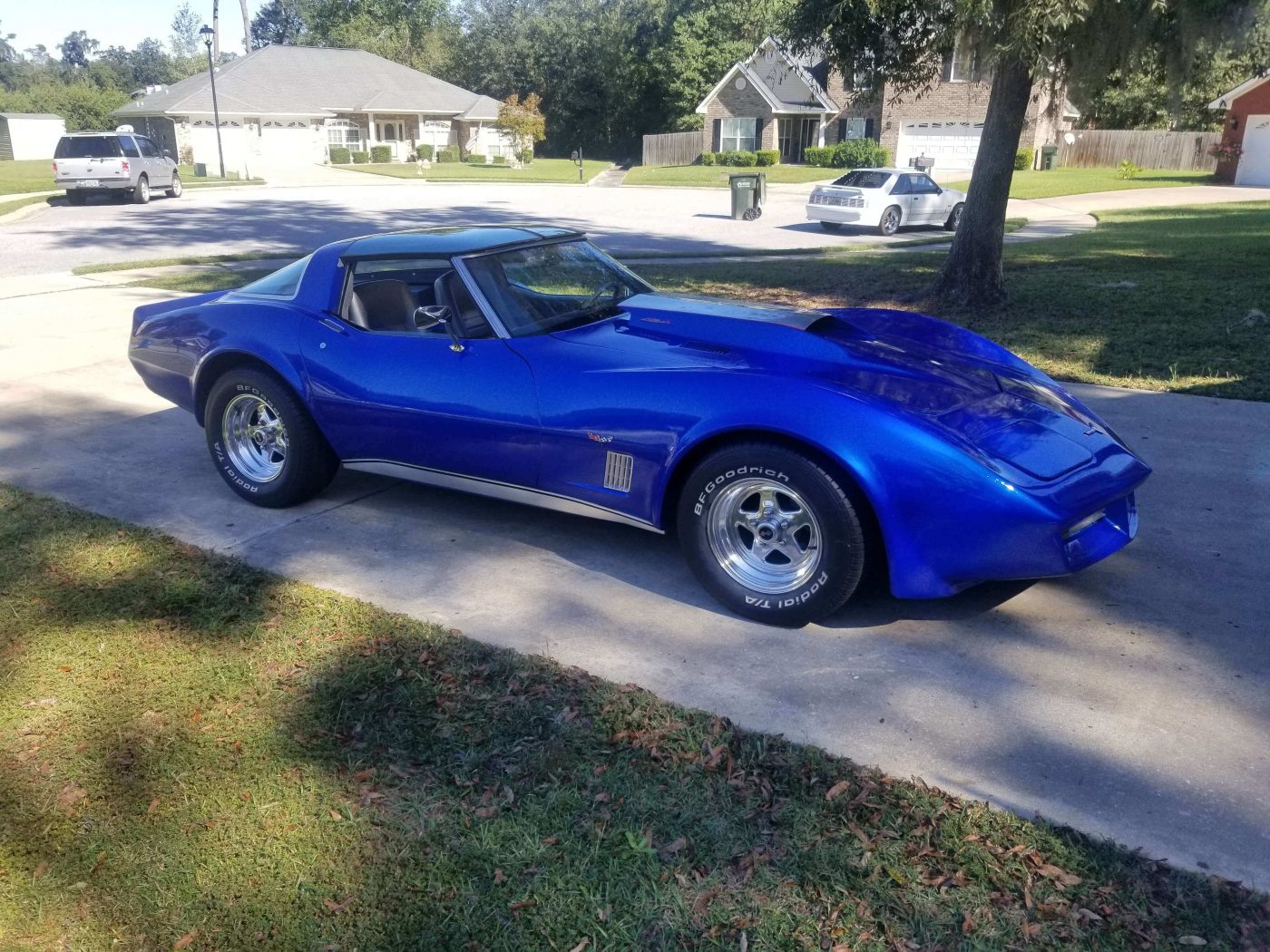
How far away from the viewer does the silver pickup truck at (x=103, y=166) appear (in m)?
27.5

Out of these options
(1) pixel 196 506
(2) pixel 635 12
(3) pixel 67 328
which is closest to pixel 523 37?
(2) pixel 635 12

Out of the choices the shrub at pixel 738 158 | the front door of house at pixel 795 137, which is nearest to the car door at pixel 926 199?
the shrub at pixel 738 158

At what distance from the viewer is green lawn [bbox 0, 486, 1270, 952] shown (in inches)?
106

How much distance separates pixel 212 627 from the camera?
4.25 metres

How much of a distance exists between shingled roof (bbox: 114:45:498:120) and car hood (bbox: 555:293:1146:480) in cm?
5138

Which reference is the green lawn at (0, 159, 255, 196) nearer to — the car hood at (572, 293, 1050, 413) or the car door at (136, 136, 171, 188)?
the car door at (136, 136, 171, 188)

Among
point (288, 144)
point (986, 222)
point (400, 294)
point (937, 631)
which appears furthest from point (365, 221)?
point (288, 144)

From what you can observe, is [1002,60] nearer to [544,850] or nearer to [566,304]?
[566,304]

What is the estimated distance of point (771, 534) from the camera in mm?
4223

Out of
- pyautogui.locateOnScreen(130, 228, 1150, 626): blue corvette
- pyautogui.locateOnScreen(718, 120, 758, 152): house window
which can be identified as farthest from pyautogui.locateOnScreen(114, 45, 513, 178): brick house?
pyautogui.locateOnScreen(130, 228, 1150, 626): blue corvette

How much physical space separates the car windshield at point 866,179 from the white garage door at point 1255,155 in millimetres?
22648

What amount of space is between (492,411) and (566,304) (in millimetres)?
748

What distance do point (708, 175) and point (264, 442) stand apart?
1657 inches

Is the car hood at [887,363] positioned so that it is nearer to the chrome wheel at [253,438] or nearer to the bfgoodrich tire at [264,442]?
the bfgoodrich tire at [264,442]
